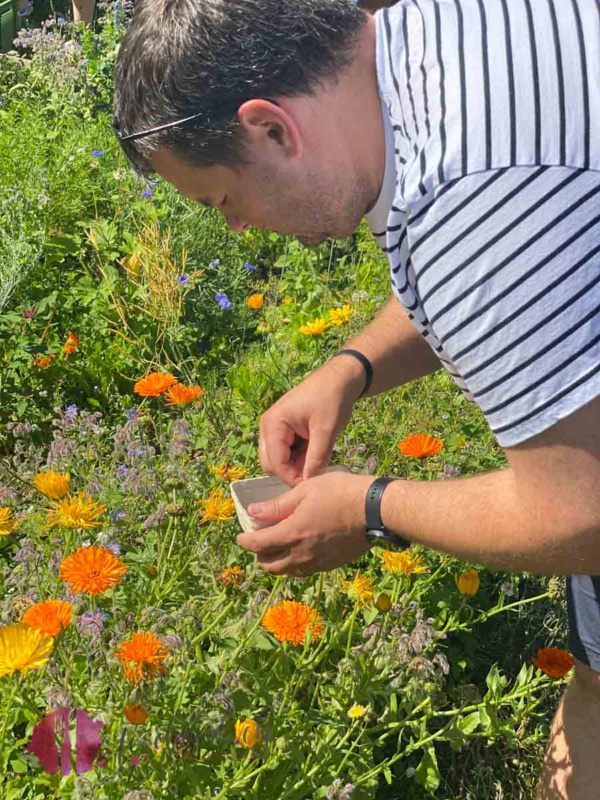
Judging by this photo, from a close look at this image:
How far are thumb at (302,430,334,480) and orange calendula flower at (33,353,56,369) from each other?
4.73 ft

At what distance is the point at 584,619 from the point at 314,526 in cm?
57

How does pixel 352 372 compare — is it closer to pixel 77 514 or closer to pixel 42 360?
pixel 77 514

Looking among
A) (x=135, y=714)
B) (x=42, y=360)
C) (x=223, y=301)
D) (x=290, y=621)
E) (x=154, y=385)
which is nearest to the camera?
(x=135, y=714)

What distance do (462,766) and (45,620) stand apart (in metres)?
1.13

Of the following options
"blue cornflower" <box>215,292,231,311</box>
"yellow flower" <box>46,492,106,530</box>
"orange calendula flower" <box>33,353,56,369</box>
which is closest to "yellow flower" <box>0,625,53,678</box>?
"yellow flower" <box>46,492,106,530</box>

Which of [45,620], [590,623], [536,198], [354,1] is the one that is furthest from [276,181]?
[590,623]

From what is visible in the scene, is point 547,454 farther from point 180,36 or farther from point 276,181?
point 180,36

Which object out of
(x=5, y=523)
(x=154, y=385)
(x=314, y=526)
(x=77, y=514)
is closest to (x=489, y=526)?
(x=314, y=526)

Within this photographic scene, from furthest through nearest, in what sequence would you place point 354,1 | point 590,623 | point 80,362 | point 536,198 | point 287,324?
point 287,324, point 80,362, point 590,623, point 354,1, point 536,198

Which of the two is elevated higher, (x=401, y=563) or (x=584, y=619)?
(x=401, y=563)

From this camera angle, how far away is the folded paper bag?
180cm

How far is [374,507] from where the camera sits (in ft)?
4.92

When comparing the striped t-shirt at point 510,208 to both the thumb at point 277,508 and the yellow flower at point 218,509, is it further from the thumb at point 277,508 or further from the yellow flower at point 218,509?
the yellow flower at point 218,509

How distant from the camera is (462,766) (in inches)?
88.5
